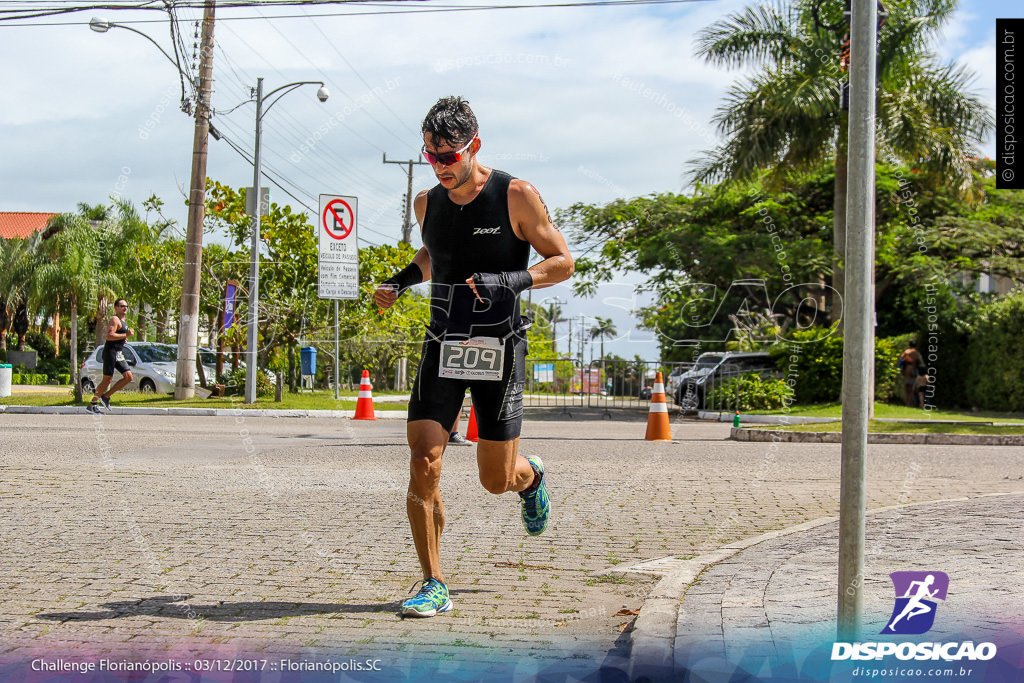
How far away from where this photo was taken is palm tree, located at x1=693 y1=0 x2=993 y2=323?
66.2 ft

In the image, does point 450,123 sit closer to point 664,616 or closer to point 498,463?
point 498,463

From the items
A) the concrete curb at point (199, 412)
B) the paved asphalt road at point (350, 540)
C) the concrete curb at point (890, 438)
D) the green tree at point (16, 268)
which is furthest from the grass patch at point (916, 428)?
the green tree at point (16, 268)

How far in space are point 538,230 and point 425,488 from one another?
122cm

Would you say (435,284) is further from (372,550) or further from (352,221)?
(352,221)

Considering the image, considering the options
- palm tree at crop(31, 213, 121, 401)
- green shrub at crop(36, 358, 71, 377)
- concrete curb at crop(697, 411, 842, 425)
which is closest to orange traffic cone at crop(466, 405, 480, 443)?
concrete curb at crop(697, 411, 842, 425)

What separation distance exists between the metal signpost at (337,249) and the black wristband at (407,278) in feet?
54.0

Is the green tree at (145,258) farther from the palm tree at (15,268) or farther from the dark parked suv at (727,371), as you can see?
the dark parked suv at (727,371)

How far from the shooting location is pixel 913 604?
11.3 ft

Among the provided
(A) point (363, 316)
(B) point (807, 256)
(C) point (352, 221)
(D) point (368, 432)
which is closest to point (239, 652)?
(D) point (368, 432)

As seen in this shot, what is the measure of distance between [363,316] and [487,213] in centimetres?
2408

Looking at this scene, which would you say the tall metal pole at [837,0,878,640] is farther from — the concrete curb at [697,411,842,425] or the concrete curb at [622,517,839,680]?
the concrete curb at [697,411,842,425]

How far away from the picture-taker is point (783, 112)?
20.2m

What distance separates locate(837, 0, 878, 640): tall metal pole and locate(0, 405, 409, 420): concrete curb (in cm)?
1549

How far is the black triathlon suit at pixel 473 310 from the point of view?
13.7 feet
